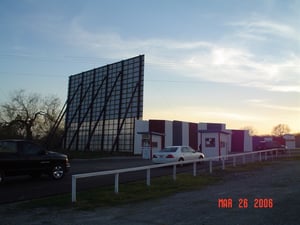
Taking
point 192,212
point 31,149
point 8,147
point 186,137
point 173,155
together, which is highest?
point 186,137

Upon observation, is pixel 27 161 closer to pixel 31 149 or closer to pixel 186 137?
pixel 31 149

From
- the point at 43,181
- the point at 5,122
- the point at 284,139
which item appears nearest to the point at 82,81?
the point at 5,122

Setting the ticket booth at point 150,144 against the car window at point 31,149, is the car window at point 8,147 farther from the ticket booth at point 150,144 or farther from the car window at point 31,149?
the ticket booth at point 150,144

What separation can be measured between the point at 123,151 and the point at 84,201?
31753 mm

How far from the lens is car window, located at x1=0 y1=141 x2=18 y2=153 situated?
14086 millimetres

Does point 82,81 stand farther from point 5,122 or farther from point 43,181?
point 43,181

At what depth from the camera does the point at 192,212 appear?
8.14 m

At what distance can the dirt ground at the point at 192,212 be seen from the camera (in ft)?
24.0

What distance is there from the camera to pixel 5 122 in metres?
46.5

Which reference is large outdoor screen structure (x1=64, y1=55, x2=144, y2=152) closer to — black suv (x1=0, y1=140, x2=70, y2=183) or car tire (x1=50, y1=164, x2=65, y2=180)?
car tire (x1=50, y1=164, x2=65, y2=180)

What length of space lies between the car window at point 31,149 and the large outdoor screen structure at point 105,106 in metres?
26.1

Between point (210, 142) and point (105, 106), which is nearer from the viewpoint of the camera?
point (210, 142)

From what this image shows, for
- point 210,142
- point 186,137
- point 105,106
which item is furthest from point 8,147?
point 105,106

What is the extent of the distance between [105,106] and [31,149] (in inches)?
1265
